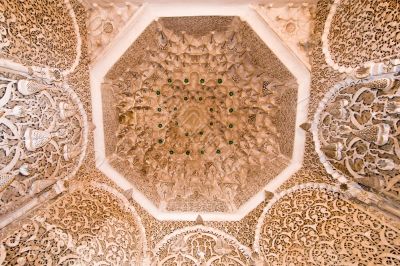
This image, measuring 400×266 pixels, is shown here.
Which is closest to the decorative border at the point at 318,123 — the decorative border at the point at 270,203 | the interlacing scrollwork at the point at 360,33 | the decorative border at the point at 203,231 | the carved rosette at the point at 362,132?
the carved rosette at the point at 362,132

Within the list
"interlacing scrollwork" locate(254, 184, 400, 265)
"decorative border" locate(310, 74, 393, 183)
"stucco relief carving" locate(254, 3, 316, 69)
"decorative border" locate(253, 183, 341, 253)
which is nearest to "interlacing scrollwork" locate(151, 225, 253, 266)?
"decorative border" locate(253, 183, 341, 253)

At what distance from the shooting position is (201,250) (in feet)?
11.6

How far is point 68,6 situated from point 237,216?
260 cm

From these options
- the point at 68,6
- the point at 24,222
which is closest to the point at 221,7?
the point at 68,6

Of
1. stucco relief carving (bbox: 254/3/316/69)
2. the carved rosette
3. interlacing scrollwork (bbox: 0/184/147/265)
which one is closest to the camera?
the carved rosette

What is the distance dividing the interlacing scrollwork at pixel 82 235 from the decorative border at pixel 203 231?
173 mm

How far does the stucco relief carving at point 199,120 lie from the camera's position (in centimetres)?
362

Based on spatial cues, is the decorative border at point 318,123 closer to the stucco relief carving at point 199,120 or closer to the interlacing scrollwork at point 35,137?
the stucco relief carving at point 199,120

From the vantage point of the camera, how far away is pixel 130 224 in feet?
11.7

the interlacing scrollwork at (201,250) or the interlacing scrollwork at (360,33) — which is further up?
the interlacing scrollwork at (360,33)

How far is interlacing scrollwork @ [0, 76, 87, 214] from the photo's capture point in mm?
2453

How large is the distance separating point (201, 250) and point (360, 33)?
2488 millimetres

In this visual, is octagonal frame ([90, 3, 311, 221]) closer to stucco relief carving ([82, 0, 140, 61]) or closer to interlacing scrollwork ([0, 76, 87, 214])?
stucco relief carving ([82, 0, 140, 61])

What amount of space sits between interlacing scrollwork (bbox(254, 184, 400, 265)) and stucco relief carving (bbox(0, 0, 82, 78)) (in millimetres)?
2428
